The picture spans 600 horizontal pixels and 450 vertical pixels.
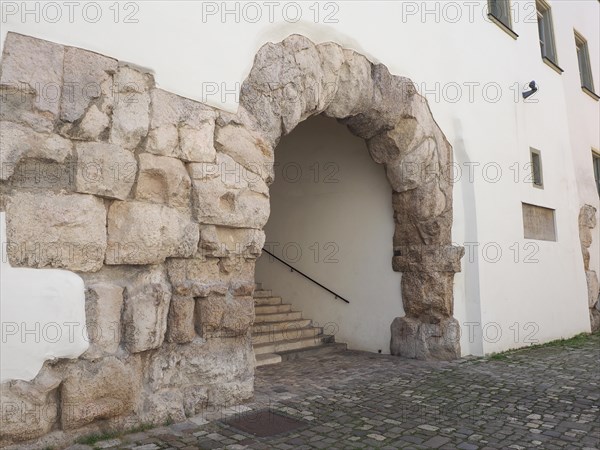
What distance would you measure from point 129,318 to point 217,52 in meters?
1.88

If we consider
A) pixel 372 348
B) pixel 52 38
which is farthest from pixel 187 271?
pixel 372 348

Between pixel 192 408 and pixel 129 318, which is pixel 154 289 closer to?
pixel 129 318

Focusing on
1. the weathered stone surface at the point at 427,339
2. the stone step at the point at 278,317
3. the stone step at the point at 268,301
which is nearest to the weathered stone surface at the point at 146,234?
the stone step at the point at 278,317

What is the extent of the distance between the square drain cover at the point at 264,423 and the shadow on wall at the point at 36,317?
1009 millimetres

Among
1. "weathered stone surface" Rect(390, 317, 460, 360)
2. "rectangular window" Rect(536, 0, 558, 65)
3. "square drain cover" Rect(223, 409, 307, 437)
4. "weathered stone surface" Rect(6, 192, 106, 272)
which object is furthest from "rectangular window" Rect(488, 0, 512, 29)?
"weathered stone surface" Rect(6, 192, 106, 272)

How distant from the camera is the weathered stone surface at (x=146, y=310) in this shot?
2.84 metres

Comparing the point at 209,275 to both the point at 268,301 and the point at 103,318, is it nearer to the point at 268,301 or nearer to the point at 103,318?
the point at 103,318

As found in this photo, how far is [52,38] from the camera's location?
2.75 meters

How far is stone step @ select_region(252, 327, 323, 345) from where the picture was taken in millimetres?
5291

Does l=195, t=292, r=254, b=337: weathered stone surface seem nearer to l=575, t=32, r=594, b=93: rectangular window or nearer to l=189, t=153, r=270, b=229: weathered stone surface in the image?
l=189, t=153, r=270, b=229: weathered stone surface

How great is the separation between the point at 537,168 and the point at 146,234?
5.86 metres

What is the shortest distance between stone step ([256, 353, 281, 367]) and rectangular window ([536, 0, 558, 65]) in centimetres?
664

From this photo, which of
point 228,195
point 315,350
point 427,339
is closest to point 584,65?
point 427,339

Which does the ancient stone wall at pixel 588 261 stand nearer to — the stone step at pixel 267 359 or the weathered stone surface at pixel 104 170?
the stone step at pixel 267 359
